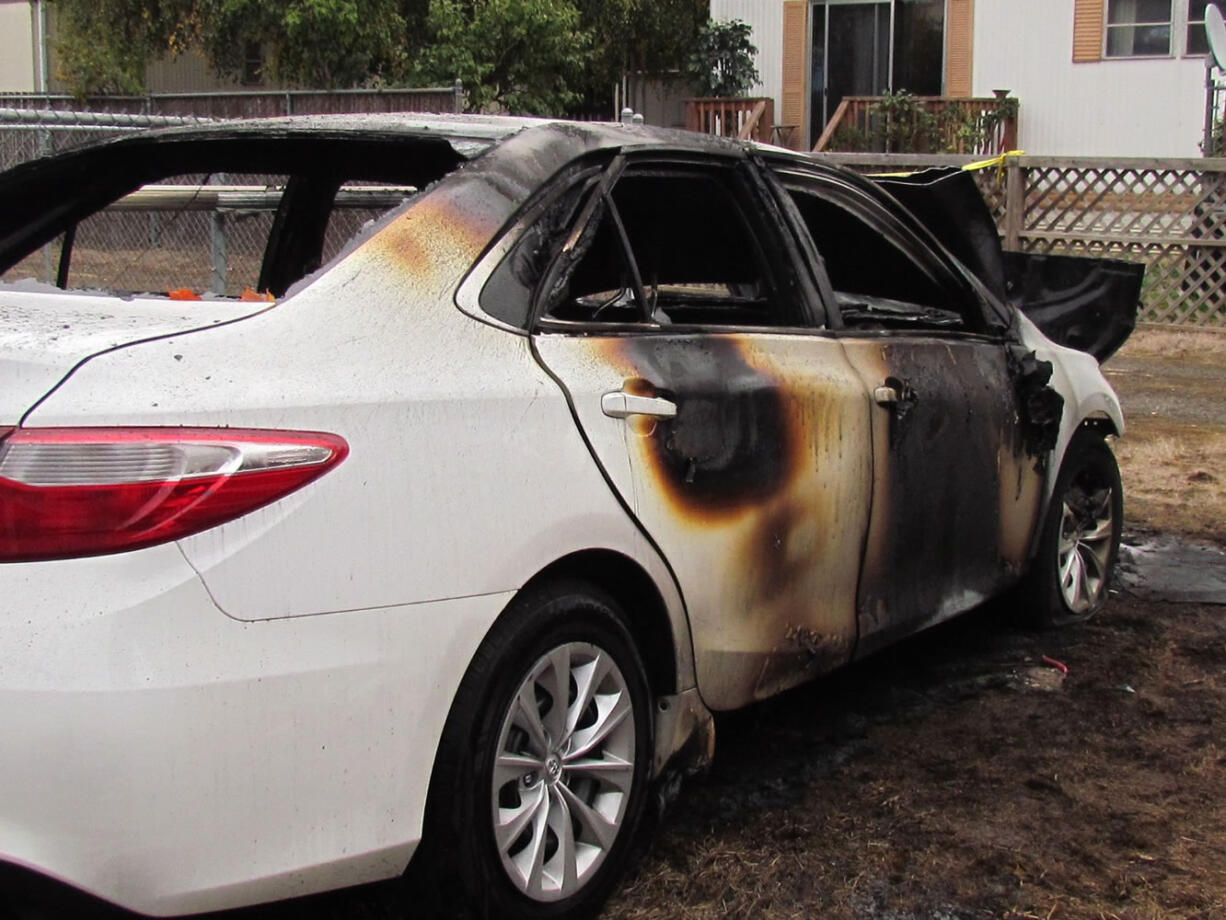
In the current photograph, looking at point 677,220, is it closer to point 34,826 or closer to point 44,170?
point 44,170

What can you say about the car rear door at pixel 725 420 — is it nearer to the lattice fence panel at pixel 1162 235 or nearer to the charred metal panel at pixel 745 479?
the charred metal panel at pixel 745 479

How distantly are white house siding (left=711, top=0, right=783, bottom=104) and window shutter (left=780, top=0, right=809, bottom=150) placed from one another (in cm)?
12

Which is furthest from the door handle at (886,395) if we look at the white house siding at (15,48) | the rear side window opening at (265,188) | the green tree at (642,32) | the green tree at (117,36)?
the white house siding at (15,48)

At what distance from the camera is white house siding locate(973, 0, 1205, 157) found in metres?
19.3

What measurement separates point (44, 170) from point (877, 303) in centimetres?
260

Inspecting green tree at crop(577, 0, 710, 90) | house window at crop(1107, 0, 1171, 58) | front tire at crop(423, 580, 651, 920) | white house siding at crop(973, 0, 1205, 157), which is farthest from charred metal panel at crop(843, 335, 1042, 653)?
green tree at crop(577, 0, 710, 90)

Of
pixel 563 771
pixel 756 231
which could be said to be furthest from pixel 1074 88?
pixel 563 771

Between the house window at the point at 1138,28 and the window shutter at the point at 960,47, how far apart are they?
70.7 inches

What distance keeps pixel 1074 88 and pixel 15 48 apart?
20.8 metres

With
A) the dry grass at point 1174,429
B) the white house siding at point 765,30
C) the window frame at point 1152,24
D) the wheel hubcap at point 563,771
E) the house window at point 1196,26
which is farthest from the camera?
the white house siding at point 765,30

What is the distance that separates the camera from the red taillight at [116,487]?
231cm

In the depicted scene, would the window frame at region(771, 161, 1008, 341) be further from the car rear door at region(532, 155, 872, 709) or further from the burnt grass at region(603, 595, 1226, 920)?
the burnt grass at region(603, 595, 1226, 920)

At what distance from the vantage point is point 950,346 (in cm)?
448

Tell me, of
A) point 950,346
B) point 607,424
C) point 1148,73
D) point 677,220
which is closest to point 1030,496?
point 950,346
